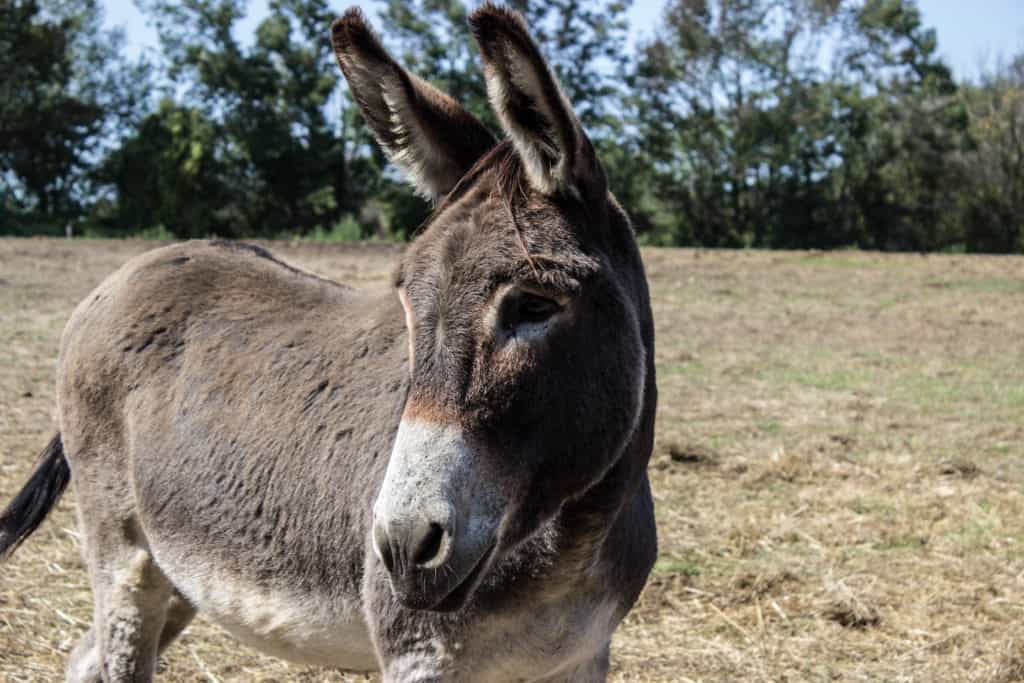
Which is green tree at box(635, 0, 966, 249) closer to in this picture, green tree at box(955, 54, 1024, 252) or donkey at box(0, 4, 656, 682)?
green tree at box(955, 54, 1024, 252)

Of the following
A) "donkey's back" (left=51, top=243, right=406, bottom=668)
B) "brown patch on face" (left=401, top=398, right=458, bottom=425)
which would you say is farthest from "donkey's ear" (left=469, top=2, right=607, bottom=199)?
"donkey's back" (left=51, top=243, right=406, bottom=668)

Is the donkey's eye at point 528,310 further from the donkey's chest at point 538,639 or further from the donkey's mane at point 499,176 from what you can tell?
the donkey's chest at point 538,639

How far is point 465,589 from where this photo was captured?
2348 mm

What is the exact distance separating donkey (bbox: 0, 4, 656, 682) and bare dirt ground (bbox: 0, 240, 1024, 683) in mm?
1238

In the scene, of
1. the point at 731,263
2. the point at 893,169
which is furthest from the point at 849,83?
the point at 731,263

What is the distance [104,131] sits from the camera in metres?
40.5

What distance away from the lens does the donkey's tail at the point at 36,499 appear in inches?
162

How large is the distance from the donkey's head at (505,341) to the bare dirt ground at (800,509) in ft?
8.07

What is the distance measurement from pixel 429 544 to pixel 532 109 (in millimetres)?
1053

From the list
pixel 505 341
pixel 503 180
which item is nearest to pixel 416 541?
pixel 505 341

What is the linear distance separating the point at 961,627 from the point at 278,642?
3472 mm

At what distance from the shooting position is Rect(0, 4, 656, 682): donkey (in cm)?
231

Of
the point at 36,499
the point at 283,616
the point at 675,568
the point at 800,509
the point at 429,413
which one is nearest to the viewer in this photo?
the point at 429,413

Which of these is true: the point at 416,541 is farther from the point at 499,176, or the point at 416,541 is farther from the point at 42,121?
the point at 42,121
